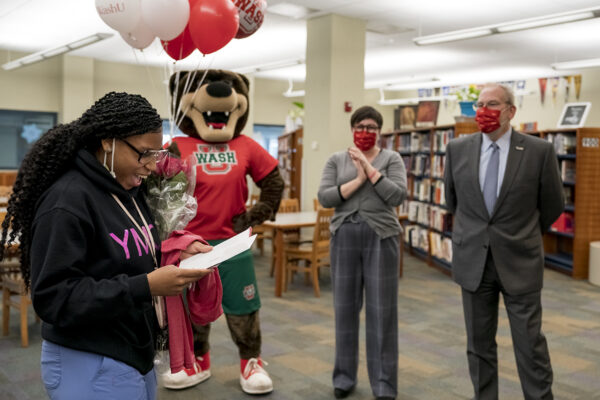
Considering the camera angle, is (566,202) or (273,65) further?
(273,65)

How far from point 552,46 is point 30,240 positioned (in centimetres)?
1020

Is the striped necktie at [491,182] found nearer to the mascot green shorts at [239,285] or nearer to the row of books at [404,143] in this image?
the mascot green shorts at [239,285]

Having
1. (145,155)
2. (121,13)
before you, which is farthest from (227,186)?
(145,155)

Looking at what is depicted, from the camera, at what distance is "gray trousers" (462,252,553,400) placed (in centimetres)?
258

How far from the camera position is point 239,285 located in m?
3.08

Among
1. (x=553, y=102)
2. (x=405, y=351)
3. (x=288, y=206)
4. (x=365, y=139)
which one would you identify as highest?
(x=553, y=102)

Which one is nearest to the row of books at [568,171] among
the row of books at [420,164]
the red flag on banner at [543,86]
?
the row of books at [420,164]

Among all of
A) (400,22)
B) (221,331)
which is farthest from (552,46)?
(221,331)

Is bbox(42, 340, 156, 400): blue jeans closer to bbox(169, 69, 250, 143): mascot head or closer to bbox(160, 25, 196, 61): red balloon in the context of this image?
bbox(169, 69, 250, 143): mascot head

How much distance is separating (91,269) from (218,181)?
1.63 meters

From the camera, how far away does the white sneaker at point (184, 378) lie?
3.19 metres

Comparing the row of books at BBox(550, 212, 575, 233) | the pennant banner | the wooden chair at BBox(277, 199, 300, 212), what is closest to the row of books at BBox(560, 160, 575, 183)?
the row of books at BBox(550, 212, 575, 233)

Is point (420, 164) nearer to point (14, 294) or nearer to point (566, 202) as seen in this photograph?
point (566, 202)

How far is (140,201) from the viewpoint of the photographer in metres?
1.64
